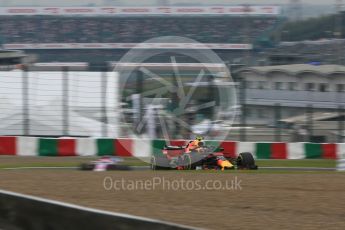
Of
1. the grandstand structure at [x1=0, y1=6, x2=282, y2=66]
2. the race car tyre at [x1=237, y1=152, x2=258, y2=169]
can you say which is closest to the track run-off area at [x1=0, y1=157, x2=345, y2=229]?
the race car tyre at [x1=237, y1=152, x2=258, y2=169]

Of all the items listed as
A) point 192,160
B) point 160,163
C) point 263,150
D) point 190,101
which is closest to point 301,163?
point 263,150

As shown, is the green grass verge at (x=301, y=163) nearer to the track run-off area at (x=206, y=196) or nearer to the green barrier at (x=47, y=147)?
the green barrier at (x=47, y=147)

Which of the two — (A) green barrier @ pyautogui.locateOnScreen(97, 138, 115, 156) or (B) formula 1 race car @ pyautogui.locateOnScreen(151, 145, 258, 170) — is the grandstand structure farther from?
(B) formula 1 race car @ pyautogui.locateOnScreen(151, 145, 258, 170)

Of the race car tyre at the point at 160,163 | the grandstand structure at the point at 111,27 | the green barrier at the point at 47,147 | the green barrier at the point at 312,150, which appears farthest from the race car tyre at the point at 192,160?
the grandstand structure at the point at 111,27

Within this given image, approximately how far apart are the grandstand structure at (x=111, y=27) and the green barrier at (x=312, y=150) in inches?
1284

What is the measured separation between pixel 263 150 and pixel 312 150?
1.51m

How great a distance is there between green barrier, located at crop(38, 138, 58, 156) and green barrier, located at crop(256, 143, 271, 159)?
5835 millimetres

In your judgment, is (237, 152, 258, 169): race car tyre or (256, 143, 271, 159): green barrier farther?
(256, 143, 271, 159): green barrier

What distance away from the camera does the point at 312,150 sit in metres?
18.2

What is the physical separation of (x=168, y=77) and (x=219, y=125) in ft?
7.30

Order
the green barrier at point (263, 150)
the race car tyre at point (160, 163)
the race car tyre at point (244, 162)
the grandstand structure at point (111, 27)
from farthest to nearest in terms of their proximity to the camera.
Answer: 1. the grandstand structure at point (111, 27)
2. the green barrier at point (263, 150)
3. the race car tyre at point (244, 162)
4. the race car tyre at point (160, 163)

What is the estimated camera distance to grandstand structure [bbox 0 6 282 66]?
5269 cm

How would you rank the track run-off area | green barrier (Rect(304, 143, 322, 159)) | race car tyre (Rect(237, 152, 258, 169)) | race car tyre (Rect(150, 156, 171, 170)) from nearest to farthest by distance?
the track run-off area, race car tyre (Rect(150, 156, 171, 170)), race car tyre (Rect(237, 152, 258, 169)), green barrier (Rect(304, 143, 322, 159))

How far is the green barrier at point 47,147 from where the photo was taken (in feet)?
57.3
